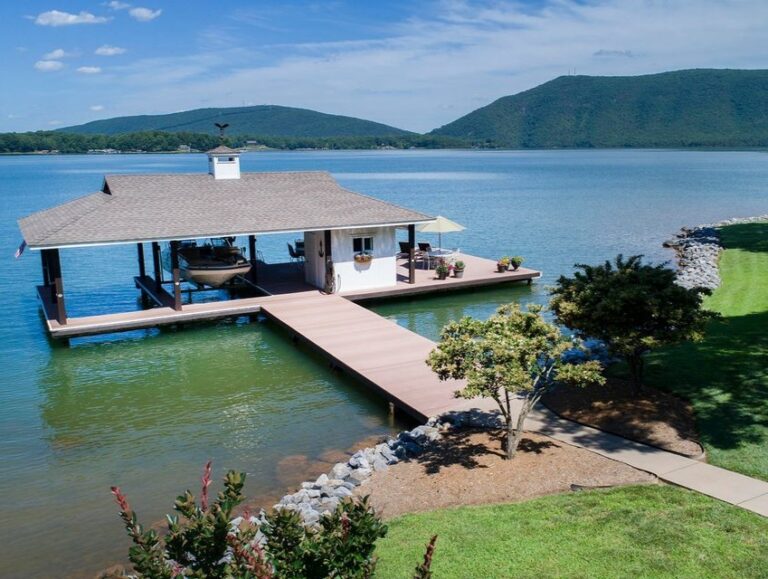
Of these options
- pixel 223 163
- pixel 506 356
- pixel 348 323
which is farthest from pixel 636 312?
pixel 223 163

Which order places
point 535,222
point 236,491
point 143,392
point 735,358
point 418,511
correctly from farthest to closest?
point 535,222, point 143,392, point 735,358, point 418,511, point 236,491

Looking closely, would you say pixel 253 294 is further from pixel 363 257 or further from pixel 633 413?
pixel 633 413

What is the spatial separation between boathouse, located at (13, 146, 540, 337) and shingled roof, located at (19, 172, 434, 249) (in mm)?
32

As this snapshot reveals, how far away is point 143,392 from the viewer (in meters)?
15.2

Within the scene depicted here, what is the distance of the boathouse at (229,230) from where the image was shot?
19.2 m

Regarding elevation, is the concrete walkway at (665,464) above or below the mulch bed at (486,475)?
above

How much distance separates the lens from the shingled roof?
19.2 metres

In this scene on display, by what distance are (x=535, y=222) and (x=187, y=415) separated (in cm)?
3676

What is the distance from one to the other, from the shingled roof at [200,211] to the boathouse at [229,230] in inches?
1.3

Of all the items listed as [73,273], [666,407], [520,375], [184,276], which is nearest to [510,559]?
[520,375]

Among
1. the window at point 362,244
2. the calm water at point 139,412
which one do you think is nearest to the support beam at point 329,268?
the window at point 362,244

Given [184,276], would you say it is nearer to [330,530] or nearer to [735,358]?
[735,358]

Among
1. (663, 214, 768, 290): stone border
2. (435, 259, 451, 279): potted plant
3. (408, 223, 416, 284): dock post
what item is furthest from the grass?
(435, 259, 451, 279): potted plant

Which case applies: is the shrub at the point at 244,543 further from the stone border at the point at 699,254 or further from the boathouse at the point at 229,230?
the stone border at the point at 699,254
